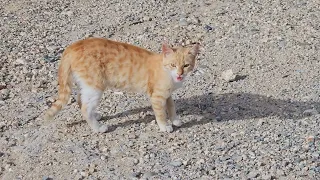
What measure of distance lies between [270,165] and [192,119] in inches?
46.8

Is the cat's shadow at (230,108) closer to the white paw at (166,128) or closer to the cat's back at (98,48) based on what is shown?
the white paw at (166,128)

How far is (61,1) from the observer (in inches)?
382

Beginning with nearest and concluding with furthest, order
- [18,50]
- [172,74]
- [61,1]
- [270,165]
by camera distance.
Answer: [270,165] < [172,74] < [18,50] < [61,1]

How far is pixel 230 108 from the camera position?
6.74 metres

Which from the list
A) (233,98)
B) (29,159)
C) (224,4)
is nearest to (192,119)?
(233,98)

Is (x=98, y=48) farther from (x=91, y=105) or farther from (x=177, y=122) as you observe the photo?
(x=177, y=122)

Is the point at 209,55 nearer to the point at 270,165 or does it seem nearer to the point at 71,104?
the point at 71,104

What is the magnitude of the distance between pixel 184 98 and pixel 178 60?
1.06 metres

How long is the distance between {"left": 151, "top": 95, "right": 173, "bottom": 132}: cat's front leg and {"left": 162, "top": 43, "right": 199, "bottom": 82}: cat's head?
0.82 ft

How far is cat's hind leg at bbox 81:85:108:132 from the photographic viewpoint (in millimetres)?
6055

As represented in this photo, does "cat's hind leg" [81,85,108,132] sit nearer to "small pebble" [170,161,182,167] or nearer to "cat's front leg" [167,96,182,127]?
"cat's front leg" [167,96,182,127]

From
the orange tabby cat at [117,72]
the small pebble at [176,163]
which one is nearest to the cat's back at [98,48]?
the orange tabby cat at [117,72]

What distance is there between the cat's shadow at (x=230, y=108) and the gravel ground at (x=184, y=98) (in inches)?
0.4

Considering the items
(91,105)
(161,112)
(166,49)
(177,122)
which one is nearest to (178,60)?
(166,49)
